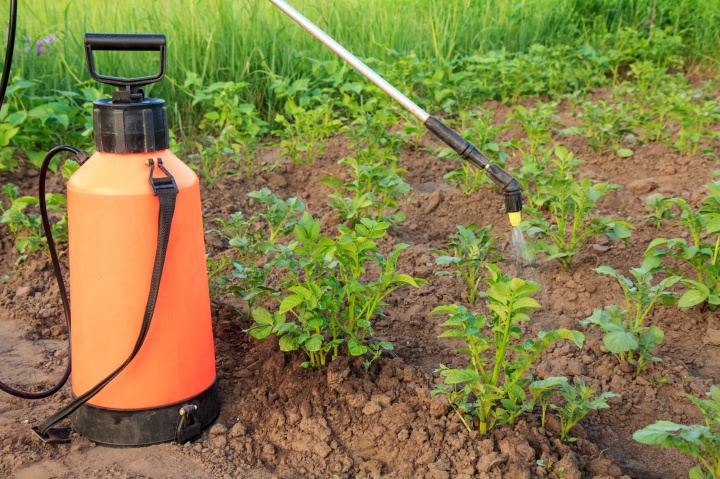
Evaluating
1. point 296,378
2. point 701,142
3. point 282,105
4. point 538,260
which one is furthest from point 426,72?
point 296,378

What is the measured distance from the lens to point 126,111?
6.09ft

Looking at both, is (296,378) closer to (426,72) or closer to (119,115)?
(119,115)

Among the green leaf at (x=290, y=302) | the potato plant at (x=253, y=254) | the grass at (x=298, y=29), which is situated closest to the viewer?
the green leaf at (x=290, y=302)

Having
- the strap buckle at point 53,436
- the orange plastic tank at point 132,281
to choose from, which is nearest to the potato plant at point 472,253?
the orange plastic tank at point 132,281

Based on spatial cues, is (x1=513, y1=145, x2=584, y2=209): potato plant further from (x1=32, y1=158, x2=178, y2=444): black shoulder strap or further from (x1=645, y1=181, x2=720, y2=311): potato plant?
(x1=32, y1=158, x2=178, y2=444): black shoulder strap

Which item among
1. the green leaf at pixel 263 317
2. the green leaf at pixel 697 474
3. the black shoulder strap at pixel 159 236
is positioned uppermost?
the black shoulder strap at pixel 159 236

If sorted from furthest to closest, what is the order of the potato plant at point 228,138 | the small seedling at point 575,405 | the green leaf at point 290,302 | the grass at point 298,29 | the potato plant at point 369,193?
the grass at point 298,29
the potato plant at point 228,138
the potato plant at point 369,193
the green leaf at point 290,302
the small seedling at point 575,405

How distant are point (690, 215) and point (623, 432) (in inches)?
34.2

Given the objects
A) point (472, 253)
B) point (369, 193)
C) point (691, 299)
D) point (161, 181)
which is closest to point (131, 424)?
point (161, 181)

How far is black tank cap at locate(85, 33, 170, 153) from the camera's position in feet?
6.05

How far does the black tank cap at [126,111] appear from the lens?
1.84 meters

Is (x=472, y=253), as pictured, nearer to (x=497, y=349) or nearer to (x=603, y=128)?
(x=497, y=349)

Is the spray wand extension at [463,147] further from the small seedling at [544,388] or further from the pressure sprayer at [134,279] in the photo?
the pressure sprayer at [134,279]

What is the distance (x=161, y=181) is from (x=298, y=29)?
346cm
